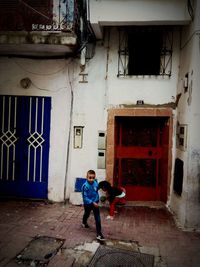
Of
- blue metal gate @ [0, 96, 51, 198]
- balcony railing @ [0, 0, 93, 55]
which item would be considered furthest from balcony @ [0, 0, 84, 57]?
blue metal gate @ [0, 96, 51, 198]

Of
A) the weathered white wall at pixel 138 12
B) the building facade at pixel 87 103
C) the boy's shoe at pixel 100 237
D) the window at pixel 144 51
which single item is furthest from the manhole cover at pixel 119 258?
the weathered white wall at pixel 138 12

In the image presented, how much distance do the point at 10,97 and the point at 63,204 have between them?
358cm

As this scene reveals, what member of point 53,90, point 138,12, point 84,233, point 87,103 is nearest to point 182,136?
point 87,103

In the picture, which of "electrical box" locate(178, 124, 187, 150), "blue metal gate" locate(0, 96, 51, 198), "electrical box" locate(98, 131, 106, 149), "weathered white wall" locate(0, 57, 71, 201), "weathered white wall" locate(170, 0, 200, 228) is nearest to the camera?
"weathered white wall" locate(170, 0, 200, 228)

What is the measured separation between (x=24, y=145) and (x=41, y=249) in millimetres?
3809

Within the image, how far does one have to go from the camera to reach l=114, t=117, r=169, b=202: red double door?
338 inches

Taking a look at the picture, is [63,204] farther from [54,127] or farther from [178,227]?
[178,227]

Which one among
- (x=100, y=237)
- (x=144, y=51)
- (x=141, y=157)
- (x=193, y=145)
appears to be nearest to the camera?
(x=100, y=237)

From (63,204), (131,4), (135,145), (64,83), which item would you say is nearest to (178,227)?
(135,145)

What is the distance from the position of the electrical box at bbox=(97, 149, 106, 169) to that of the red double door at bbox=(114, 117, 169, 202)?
451mm

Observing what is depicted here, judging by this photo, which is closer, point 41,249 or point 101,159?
point 41,249

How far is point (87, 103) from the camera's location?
835 cm

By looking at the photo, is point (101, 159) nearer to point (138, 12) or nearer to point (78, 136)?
point (78, 136)

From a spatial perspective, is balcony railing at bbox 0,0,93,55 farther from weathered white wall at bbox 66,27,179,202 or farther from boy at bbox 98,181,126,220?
boy at bbox 98,181,126,220
